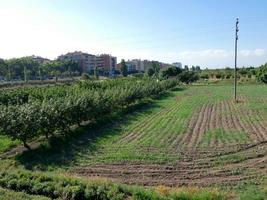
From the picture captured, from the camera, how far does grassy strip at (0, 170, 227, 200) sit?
11.1 metres

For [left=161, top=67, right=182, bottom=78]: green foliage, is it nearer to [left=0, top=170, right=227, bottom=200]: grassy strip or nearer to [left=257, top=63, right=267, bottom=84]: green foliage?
[left=257, top=63, right=267, bottom=84]: green foliage

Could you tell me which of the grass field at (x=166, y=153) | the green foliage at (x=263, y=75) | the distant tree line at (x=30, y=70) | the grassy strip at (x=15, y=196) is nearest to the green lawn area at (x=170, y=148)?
the grass field at (x=166, y=153)

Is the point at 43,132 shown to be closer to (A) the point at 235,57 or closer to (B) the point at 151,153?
(B) the point at 151,153

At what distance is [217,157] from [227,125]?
34.2 feet

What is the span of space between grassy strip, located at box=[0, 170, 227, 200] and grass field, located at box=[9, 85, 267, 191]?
2.67m

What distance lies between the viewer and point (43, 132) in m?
22.4

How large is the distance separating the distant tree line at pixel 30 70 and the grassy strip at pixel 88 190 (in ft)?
332

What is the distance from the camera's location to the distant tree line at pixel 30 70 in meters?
120

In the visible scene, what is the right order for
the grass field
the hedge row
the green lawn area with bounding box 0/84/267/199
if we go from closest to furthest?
the grass field < the green lawn area with bounding box 0/84/267/199 < the hedge row

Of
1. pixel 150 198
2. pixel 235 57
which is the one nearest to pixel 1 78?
pixel 235 57

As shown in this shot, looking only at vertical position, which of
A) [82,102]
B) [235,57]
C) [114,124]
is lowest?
[114,124]

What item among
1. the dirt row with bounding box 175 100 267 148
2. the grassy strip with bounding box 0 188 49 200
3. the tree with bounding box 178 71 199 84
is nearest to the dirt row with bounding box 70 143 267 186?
the dirt row with bounding box 175 100 267 148

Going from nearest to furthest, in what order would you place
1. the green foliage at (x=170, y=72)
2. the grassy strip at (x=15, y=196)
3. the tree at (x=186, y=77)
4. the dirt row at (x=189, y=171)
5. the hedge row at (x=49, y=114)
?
the grassy strip at (x=15, y=196), the dirt row at (x=189, y=171), the hedge row at (x=49, y=114), the green foliage at (x=170, y=72), the tree at (x=186, y=77)

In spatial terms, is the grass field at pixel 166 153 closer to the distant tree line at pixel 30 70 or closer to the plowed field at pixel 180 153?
the plowed field at pixel 180 153
